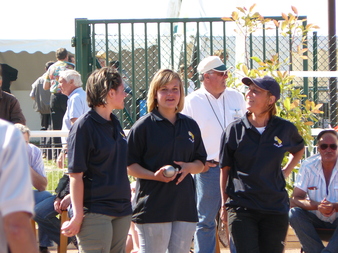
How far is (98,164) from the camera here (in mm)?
4121

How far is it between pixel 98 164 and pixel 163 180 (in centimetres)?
A: 50

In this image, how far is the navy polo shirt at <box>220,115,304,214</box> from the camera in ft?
14.8

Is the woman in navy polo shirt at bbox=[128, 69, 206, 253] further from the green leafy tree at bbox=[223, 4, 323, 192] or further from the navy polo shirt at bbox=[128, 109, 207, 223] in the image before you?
the green leafy tree at bbox=[223, 4, 323, 192]

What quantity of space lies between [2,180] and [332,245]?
4.22 meters

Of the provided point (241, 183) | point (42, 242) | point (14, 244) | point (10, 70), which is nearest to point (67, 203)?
point (42, 242)

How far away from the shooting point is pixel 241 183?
4.56 m

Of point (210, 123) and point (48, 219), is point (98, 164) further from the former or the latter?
point (48, 219)

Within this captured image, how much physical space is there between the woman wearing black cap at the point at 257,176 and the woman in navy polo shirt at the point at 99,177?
0.87m

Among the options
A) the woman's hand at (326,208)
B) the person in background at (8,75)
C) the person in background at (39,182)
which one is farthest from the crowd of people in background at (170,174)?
the person in background at (8,75)

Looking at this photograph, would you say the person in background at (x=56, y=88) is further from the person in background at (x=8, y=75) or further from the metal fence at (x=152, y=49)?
the person in background at (x=8, y=75)

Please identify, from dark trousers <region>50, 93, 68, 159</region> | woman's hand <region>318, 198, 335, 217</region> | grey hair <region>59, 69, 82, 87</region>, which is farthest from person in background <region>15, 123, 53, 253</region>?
dark trousers <region>50, 93, 68, 159</region>

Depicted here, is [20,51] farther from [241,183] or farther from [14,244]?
[14,244]

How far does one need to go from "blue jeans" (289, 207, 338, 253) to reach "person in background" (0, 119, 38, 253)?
4.12 metres

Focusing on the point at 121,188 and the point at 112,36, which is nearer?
the point at 121,188
